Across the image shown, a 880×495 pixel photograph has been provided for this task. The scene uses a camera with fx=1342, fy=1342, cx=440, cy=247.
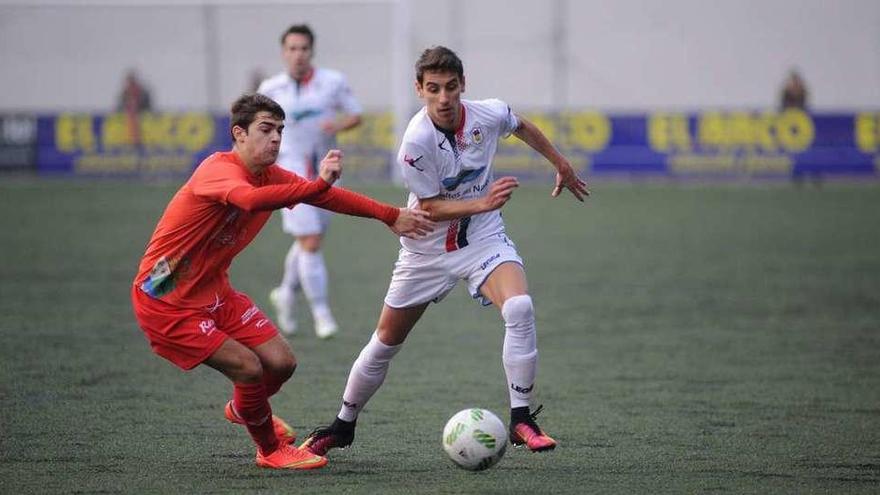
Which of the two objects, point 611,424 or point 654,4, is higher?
point 654,4

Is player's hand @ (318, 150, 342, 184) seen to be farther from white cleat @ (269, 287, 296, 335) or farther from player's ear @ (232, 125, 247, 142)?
white cleat @ (269, 287, 296, 335)

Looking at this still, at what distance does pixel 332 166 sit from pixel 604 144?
1991cm

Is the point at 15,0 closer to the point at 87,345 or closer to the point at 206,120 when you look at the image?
the point at 206,120

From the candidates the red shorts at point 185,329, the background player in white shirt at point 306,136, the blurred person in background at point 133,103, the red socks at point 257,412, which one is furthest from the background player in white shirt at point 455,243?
the blurred person in background at point 133,103

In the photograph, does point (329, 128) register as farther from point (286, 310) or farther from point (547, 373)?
point (547, 373)

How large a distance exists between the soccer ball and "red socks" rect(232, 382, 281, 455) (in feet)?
2.79

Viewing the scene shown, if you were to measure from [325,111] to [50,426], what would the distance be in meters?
4.45

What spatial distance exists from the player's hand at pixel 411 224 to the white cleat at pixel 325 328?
4.34 m

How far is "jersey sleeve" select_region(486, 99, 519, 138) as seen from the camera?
256 inches

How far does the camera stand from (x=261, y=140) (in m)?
5.95

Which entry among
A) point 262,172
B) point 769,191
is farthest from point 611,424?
point 769,191

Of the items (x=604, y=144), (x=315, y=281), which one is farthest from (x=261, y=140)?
(x=604, y=144)

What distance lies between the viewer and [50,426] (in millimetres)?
6961

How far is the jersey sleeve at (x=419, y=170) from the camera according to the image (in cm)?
615
